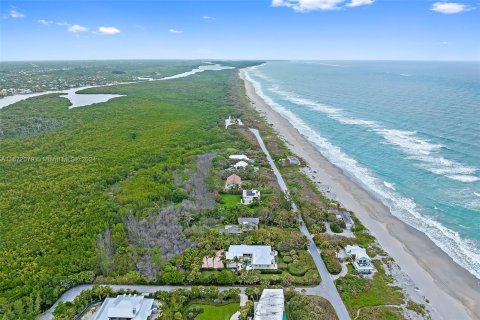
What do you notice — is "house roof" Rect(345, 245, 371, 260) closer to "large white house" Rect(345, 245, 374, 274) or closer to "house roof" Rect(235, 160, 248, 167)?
"large white house" Rect(345, 245, 374, 274)

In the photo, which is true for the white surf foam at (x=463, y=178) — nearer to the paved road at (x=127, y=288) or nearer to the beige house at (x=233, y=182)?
the beige house at (x=233, y=182)

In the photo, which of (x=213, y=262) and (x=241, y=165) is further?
(x=241, y=165)

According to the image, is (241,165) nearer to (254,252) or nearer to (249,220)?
(249,220)

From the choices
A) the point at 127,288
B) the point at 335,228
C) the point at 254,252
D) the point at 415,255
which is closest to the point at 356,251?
the point at 335,228

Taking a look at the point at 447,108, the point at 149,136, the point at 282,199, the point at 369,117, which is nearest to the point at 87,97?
the point at 149,136

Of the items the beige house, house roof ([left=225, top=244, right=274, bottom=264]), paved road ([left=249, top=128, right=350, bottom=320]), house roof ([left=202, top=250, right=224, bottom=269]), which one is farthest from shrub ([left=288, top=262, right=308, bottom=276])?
the beige house
